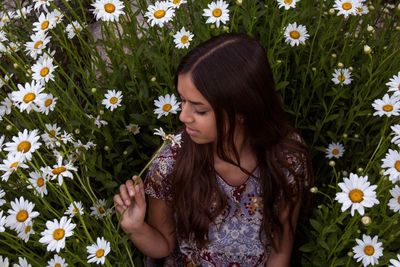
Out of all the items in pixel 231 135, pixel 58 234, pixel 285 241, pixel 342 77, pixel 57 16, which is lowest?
pixel 285 241

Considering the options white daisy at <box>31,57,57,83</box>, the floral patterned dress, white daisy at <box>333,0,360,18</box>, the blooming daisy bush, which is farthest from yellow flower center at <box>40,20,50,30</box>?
white daisy at <box>333,0,360,18</box>

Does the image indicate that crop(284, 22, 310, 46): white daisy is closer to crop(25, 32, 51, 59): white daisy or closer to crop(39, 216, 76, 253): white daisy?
crop(25, 32, 51, 59): white daisy

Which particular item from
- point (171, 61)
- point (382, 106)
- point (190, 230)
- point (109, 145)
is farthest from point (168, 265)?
point (382, 106)

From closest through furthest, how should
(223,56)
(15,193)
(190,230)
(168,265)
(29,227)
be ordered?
1. (223,56)
2. (29,227)
3. (190,230)
4. (15,193)
5. (168,265)

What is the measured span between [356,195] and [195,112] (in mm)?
585

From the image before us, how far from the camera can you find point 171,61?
2.55 meters

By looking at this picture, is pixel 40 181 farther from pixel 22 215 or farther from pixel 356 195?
pixel 356 195

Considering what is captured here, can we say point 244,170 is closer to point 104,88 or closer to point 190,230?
point 190,230

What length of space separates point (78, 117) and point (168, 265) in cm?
82

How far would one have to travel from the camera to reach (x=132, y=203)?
6.13 ft

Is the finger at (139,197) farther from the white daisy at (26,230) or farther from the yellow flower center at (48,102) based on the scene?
the yellow flower center at (48,102)

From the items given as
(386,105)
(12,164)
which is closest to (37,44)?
(12,164)

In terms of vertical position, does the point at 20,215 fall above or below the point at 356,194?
below

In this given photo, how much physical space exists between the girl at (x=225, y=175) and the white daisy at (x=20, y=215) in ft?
1.06
